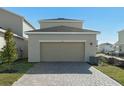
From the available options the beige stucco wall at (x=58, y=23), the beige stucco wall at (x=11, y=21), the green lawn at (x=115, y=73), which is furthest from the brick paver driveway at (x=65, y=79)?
the beige stucco wall at (x=58, y=23)

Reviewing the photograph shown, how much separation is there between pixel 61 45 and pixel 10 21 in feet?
32.4

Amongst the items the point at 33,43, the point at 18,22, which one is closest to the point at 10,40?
the point at 33,43

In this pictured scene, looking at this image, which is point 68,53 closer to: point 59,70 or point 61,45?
point 61,45

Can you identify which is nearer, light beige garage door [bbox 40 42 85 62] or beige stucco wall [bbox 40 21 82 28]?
light beige garage door [bbox 40 42 85 62]

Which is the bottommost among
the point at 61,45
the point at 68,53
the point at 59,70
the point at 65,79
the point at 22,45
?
the point at 65,79

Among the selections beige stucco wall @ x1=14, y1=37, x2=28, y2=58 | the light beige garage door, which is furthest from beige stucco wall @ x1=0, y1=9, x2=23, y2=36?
the light beige garage door

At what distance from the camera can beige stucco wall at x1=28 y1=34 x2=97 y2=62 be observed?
20.7 m

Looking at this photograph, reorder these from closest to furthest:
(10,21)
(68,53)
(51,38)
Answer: (51,38) → (68,53) → (10,21)

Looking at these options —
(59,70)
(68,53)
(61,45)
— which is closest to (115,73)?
(59,70)

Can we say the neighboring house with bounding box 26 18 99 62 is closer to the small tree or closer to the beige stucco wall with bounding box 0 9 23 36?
the small tree

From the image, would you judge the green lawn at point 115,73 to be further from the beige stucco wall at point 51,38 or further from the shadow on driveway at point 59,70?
the beige stucco wall at point 51,38

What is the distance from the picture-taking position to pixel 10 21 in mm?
27328
